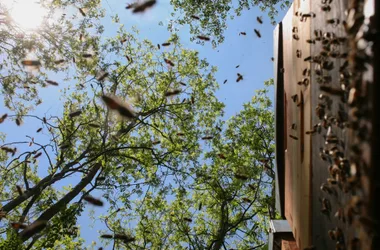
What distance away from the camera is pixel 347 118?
2.09 meters

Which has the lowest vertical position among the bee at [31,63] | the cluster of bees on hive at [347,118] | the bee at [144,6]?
the cluster of bees on hive at [347,118]

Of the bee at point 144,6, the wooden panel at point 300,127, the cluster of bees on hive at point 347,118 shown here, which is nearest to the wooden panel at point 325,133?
the cluster of bees on hive at point 347,118

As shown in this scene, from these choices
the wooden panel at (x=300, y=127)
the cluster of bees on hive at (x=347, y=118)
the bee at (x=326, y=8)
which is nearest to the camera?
the cluster of bees on hive at (x=347, y=118)

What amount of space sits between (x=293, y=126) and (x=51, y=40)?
13.6 metres

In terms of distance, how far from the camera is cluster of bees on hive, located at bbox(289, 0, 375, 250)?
5.51 ft

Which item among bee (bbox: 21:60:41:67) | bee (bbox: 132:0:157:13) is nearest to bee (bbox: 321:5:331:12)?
bee (bbox: 132:0:157:13)

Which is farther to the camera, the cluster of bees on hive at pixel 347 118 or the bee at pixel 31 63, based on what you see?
the bee at pixel 31 63

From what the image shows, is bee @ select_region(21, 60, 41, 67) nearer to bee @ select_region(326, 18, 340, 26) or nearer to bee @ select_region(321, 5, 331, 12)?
bee @ select_region(321, 5, 331, 12)

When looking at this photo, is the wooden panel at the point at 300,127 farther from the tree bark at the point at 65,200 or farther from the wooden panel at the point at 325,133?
the tree bark at the point at 65,200

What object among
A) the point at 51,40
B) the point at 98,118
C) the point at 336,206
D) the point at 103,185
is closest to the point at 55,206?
the point at 103,185

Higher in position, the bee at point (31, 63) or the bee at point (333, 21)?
the bee at point (31, 63)

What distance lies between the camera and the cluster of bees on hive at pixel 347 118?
5.51 ft

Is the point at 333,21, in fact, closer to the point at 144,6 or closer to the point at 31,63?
the point at 144,6

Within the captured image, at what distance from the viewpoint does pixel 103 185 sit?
15.9m
